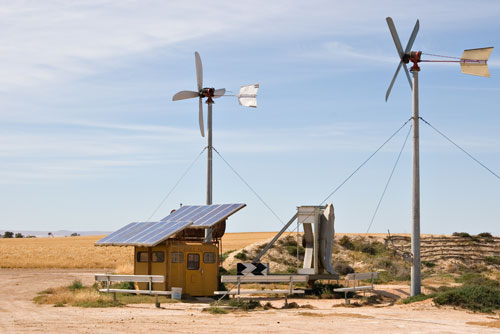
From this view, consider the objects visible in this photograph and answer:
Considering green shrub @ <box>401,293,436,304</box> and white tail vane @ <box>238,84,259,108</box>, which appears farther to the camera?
white tail vane @ <box>238,84,259,108</box>

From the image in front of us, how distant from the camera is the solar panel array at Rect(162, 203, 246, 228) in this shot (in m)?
28.7

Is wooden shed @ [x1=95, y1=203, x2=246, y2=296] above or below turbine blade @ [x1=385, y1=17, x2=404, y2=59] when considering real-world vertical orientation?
below

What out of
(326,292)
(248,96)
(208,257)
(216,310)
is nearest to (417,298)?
(326,292)

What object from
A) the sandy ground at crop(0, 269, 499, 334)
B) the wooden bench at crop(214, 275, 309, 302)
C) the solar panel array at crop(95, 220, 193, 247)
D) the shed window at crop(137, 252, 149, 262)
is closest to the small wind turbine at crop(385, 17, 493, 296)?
the sandy ground at crop(0, 269, 499, 334)

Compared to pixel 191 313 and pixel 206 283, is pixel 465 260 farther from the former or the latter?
pixel 191 313

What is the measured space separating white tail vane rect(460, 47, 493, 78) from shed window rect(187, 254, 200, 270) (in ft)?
43.6

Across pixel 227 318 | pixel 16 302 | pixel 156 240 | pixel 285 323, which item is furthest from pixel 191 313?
pixel 16 302

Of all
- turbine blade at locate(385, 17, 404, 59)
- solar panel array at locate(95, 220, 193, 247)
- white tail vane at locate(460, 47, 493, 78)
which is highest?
turbine blade at locate(385, 17, 404, 59)

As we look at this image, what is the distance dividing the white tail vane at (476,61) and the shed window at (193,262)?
13.3 metres

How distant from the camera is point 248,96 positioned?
121 ft

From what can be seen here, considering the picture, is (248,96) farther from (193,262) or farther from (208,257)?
(193,262)

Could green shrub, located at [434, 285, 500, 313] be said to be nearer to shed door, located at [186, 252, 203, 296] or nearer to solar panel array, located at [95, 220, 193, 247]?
shed door, located at [186, 252, 203, 296]

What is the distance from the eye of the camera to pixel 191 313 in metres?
22.6

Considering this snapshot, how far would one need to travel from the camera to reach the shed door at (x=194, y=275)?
28.8 m
